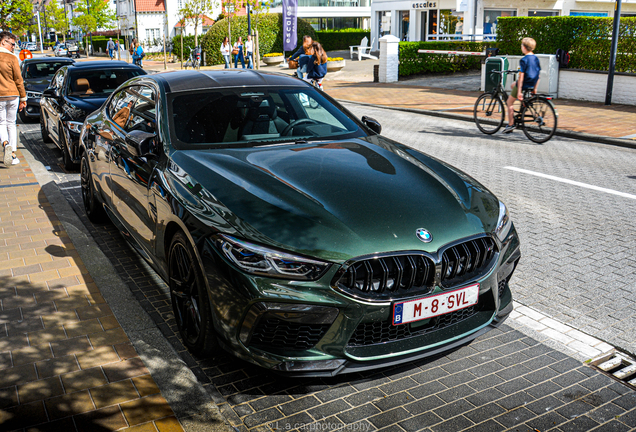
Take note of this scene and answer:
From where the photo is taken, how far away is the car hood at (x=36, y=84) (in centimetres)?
1622

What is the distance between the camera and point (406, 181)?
3820 mm

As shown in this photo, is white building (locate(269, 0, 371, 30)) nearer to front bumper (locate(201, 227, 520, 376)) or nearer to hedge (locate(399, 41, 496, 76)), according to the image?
hedge (locate(399, 41, 496, 76))

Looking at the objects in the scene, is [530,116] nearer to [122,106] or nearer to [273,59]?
→ [122,106]

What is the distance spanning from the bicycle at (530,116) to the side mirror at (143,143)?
8.83m

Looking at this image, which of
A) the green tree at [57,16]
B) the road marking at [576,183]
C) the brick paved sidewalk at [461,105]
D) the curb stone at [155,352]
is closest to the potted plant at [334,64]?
the brick paved sidewalk at [461,105]

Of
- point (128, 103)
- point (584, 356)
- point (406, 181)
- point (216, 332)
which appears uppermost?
point (128, 103)

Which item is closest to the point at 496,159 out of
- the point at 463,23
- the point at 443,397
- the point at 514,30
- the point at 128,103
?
the point at 128,103

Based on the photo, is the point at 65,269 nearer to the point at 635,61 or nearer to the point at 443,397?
the point at 443,397

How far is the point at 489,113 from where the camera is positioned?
13164mm

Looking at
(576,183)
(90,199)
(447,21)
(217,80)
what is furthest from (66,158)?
(447,21)

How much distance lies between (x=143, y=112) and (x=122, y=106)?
0.80 meters

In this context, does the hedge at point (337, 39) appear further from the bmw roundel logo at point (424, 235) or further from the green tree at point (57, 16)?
the bmw roundel logo at point (424, 235)

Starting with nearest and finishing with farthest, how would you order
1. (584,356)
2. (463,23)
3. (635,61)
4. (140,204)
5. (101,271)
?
(584,356) → (140,204) → (101,271) → (635,61) → (463,23)

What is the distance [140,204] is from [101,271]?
1.08m
